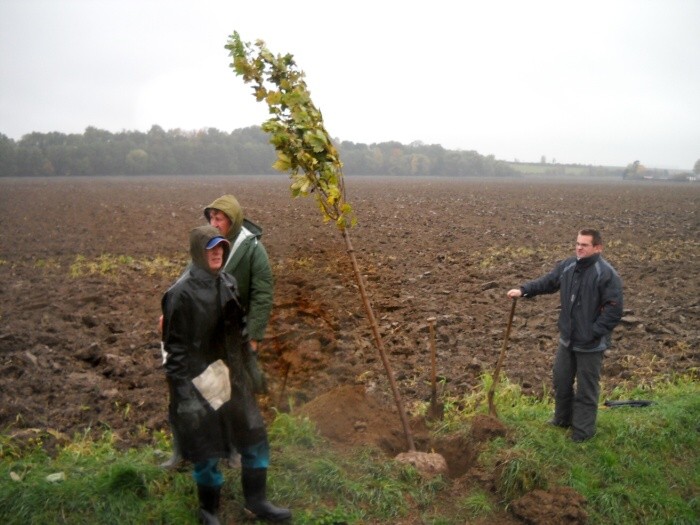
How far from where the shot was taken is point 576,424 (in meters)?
5.47

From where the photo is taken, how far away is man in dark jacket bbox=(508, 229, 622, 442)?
205 inches

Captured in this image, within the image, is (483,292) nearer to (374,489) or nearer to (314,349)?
(314,349)

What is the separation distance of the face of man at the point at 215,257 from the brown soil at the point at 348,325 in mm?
2130

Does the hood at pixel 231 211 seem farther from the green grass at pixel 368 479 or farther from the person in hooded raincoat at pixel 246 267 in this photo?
the green grass at pixel 368 479

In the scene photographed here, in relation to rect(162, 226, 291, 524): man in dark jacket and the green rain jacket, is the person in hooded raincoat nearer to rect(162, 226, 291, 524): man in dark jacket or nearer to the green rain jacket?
the green rain jacket

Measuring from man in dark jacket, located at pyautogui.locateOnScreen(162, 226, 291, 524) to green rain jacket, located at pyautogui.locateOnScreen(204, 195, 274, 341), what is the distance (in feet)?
2.21

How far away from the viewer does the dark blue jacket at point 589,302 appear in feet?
17.0

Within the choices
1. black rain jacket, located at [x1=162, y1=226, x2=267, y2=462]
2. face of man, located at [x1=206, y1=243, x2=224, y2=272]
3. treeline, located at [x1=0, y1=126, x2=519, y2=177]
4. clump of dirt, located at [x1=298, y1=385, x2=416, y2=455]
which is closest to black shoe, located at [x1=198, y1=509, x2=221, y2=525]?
black rain jacket, located at [x1=162, y1=226, x2=267, y2=462]

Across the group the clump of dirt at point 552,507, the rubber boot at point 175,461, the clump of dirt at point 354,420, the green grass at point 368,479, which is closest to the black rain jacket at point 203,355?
the green grass at point 368,479

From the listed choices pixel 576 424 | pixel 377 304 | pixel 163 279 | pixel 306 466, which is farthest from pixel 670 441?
pixel 163 279

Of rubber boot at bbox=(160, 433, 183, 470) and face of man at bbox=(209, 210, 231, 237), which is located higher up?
face of man at bbox=(209, 210, 231, 237)

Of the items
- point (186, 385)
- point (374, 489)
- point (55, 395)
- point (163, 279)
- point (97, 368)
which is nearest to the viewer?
point (186, 385)

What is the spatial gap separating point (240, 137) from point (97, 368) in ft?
217

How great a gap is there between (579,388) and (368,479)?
6.88 feet
